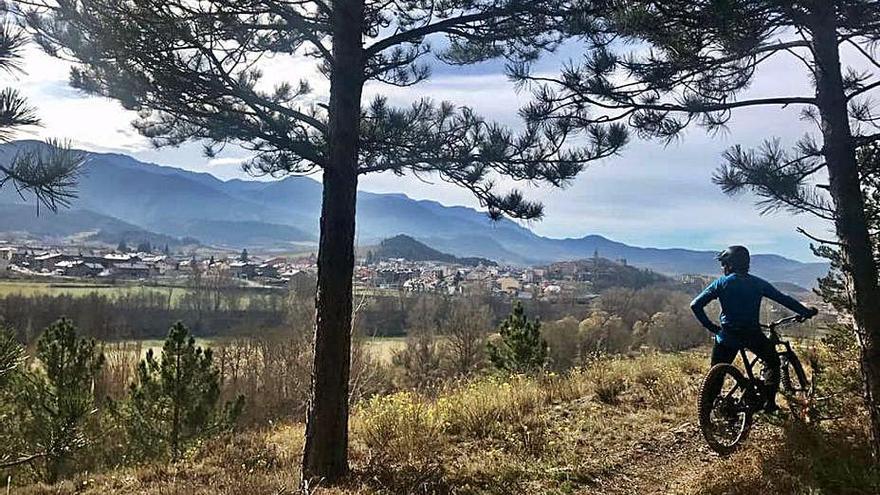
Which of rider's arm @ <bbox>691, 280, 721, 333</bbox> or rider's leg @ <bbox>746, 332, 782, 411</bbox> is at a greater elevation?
rider's arm @ <bbox>691, 280, 721, 333</bbox>

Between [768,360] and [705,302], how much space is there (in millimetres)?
652

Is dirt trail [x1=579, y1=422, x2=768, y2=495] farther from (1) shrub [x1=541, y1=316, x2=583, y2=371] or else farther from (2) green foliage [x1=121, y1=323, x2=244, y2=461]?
(1) shrub [x1=541, y1=316, x2=583, y2=371]

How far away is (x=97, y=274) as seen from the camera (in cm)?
5059

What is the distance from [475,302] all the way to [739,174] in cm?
3108

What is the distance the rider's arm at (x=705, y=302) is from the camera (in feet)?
15.8

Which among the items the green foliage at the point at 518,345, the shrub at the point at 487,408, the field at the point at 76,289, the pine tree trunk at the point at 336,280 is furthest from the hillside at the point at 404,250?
the pine tree trunk at the point at 336,280

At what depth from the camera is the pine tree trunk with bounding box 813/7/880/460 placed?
3812 millimetres

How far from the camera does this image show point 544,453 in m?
5.09

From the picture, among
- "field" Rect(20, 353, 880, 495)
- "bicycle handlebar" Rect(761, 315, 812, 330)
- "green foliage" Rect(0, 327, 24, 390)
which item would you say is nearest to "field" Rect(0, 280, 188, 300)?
"field" Rect(20, 353, 880, 495)

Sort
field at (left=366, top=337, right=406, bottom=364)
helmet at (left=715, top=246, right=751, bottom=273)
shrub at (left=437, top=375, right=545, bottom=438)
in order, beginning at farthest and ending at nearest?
field at (left=366, top=337, right=406, bottom=364) < shrub at (left=437, top=375, right=545, bottom=438) < helmet at (left=715, top=246, right=751, bottom=273)

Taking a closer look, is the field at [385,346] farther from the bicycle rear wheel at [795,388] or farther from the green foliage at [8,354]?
the bicycle rear wheel at [795,388]

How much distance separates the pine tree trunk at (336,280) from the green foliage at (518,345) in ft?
42.4

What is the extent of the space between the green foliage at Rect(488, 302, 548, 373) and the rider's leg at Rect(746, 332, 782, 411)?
41.6 ft

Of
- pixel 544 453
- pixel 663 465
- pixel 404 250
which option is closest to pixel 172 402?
pixel 544 453
